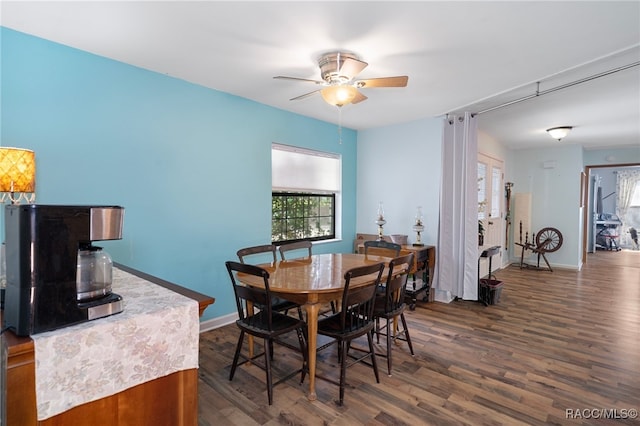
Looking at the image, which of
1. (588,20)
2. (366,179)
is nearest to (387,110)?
(366,179)

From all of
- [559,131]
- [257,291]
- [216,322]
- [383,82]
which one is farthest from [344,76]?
[559,131]

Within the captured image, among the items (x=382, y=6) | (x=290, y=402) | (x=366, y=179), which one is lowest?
(x=290, y=402)

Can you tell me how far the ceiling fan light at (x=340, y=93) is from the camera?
7.93 ft

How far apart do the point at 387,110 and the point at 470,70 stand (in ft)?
4.30

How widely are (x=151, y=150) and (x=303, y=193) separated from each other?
206cm

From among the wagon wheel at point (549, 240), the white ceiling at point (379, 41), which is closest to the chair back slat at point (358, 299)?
the white ceiling at point (379, 41)

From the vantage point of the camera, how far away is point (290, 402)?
2139 millimetres

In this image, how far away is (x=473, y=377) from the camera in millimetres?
2428

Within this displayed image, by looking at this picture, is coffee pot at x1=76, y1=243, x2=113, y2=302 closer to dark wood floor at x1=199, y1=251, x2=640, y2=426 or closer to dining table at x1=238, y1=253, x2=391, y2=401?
dining table at x1=238, y1=253, x2=391, y2=401

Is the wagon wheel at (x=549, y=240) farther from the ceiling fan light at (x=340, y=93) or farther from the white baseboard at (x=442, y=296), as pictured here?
the ceiling fan light at (x=340, y=93)

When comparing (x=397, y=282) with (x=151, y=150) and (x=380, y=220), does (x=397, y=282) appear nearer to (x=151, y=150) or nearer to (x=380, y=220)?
(x=380, y=220)

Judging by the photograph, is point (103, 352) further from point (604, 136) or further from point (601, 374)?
point (604, 136)

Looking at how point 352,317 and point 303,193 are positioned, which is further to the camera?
point 303,193

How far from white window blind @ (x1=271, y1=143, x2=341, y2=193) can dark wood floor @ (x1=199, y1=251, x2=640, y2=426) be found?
1.88m
